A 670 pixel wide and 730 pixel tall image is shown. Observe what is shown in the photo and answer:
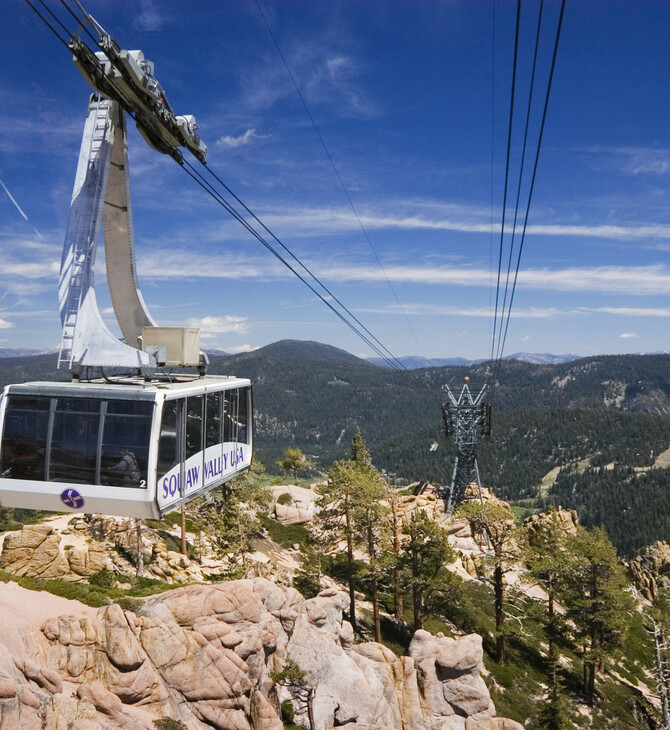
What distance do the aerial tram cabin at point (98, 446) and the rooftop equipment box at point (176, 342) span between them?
132 cm

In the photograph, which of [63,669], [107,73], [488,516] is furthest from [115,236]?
[488,516]

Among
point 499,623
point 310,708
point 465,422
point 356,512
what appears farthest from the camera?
point 465,422

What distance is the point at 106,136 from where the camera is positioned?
42.2 ft

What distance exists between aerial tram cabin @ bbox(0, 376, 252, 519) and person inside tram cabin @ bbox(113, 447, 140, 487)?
0.07 feet

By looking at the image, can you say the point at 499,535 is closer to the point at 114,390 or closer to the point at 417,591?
the point at 417,591

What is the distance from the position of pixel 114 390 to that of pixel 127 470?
176cm

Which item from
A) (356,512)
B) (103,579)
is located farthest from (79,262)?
(356,512)

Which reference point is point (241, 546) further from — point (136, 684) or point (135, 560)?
point (136, 684)

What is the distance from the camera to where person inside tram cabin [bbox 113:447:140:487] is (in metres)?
10.9

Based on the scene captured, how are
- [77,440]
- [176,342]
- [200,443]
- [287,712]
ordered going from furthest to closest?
1. [287,712]
2. [176,342]
3. [200,443]
4. [77,440]

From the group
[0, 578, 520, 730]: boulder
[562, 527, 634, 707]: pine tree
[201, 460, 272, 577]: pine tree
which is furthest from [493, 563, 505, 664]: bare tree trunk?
[201, 460, 272, 577]: pine tree

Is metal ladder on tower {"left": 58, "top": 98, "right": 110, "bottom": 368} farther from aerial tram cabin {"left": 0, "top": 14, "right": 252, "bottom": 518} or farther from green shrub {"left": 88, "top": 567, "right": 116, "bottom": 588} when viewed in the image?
green shrub {"left": 88, "top": 567, "right": 116, "bottom": 588}

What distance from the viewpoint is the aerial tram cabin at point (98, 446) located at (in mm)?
10797

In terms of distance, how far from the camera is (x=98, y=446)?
1098cm
